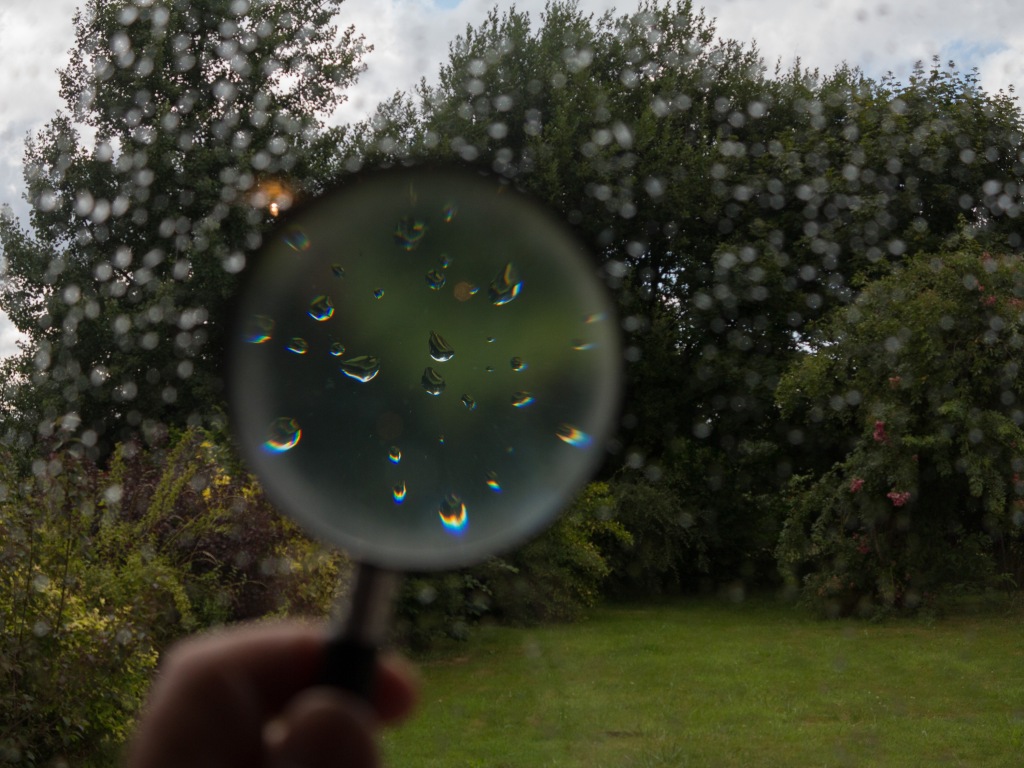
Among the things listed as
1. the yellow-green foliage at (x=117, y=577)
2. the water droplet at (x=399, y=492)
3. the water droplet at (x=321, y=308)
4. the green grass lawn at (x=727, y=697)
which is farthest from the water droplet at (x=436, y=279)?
the green grass lawn at (x=727, y=697)

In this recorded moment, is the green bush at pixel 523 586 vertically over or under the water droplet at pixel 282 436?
under

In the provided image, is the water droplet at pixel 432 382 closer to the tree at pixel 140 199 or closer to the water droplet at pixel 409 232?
the water droplet at pixel 409 232

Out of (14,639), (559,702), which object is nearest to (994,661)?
(559,702)

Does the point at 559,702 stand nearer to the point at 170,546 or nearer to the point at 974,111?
the point at 170,546

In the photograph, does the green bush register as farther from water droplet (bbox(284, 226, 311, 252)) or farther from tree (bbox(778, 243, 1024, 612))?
water droplet (bbox(284, 226, 311, 252))

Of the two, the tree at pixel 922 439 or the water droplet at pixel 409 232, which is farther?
the tree at pixel 922 439

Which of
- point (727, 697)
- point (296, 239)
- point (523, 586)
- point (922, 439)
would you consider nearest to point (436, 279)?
point (296, 239)

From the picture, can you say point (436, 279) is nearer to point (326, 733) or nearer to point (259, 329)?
point (259, 329)
